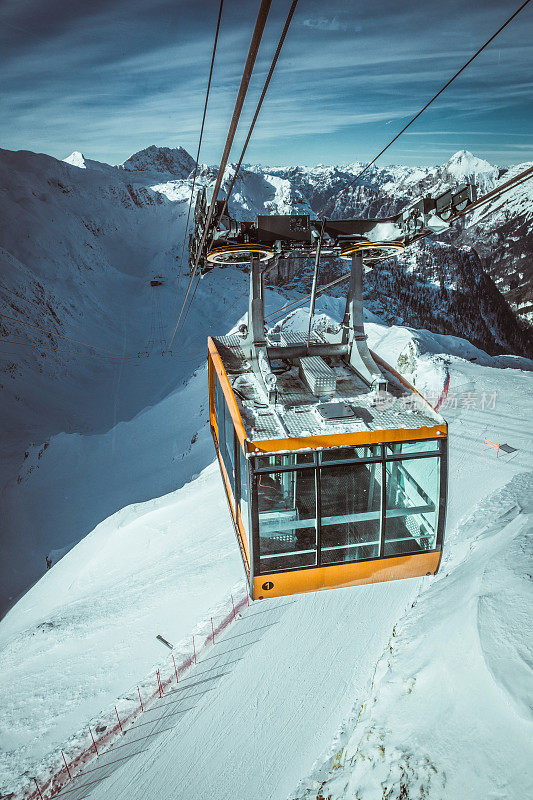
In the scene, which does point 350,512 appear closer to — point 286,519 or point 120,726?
point 286,519

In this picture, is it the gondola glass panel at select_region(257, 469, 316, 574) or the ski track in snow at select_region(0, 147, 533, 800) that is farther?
the gondola glass panel at select_region(257, 469, 316, 574)

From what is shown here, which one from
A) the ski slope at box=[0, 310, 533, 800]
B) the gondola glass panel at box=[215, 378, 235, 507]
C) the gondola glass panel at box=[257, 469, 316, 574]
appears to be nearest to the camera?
the ski slope at box=[0, 310, 533, 800]

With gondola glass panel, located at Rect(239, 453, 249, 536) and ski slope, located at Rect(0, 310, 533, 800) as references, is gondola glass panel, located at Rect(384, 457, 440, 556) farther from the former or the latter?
gondola glass panel, located at Rect(239, 453, 249, 536)

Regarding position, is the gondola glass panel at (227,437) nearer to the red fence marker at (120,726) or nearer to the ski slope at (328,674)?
the red fence marker at (120,726)

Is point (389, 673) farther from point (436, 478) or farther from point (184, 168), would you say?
point (184, 168)

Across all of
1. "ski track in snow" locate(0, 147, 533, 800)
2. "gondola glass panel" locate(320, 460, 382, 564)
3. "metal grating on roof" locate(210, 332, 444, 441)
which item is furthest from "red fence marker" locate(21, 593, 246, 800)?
"metal grating on roof" locate(210, 332, 444, 441)

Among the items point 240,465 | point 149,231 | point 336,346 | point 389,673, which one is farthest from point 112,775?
point 149,231

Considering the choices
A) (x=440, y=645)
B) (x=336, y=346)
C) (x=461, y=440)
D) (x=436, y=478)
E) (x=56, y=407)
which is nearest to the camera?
(x=436, y=478)
